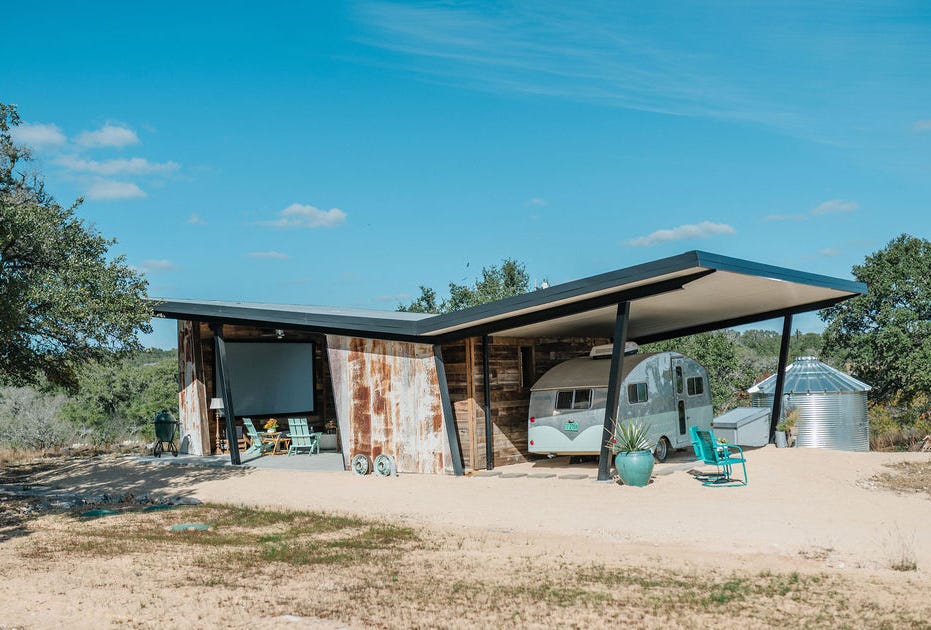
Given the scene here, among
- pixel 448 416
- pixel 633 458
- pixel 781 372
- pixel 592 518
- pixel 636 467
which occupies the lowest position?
pixel 592 518

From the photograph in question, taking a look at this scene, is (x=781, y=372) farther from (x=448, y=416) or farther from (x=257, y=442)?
(x=257, y=442)

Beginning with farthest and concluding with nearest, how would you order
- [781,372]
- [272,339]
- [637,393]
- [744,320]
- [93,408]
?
[93,408] < [272,339] < [744,320] < [781,372] < [637,393]

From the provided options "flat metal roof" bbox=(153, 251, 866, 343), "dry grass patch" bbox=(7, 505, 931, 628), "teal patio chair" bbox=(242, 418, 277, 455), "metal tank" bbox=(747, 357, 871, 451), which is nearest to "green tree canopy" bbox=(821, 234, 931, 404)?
"metal tank" bbox=(747, 357, 871, 451)

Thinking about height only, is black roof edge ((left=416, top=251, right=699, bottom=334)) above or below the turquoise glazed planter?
above

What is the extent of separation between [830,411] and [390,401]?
1220cm

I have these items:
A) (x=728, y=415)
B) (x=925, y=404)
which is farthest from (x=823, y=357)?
(x=728, y=415)

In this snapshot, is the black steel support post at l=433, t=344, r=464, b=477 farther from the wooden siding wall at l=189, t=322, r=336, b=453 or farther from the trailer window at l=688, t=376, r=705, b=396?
the wooden siding wall at l=189, t=322, r=336, b=453

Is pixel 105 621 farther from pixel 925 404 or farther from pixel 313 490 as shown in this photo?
pixel 925 404

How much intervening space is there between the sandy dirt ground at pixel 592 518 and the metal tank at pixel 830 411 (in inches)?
191

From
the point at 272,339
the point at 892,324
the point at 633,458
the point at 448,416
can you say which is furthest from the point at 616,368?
the point at 892,324

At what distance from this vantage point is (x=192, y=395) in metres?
18.7

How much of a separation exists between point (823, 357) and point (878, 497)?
65.7 feet

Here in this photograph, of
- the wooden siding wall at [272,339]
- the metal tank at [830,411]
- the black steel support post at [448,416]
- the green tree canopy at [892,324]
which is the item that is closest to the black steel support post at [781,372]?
the metal tank at [830,411]

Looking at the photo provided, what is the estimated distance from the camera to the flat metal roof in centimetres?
1108
